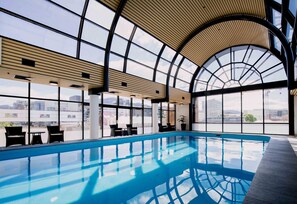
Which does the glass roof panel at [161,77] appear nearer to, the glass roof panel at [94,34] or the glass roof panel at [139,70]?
the glass roof panel at [139,70]

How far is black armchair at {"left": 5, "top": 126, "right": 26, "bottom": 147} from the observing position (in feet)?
22.3

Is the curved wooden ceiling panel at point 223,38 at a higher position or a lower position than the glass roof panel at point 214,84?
higher

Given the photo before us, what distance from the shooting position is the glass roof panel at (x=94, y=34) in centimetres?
746

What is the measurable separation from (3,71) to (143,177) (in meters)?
5.76

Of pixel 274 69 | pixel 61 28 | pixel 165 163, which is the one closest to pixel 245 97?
pixel 274 69

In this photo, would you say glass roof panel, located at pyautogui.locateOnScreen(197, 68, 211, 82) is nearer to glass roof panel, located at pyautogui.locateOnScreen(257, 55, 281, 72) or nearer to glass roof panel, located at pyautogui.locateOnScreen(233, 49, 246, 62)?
glass roof panel, located at pyautogui.locateOnScreen(233, 49, 246, 62)

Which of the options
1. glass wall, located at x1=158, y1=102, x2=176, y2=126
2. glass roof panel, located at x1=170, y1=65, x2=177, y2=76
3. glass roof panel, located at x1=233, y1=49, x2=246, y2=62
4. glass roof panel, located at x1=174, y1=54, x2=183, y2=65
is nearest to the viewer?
glass roof panel, located at x1=174, y1=54, x2=183, y2=65

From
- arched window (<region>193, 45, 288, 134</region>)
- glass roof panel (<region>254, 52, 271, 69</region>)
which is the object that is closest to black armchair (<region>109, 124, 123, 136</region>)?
arched window (<region>193, 45, 288, 134</region>)

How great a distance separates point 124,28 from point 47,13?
10.8 feet

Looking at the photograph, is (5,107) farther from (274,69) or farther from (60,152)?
(274,69)

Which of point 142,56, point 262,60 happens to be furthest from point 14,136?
point 262,60

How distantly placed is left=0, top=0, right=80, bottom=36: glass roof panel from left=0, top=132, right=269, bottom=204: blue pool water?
4.52m

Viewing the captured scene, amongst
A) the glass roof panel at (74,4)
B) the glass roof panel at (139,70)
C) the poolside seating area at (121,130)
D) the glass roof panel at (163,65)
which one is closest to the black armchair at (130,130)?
the poolside seating area at (121,130)

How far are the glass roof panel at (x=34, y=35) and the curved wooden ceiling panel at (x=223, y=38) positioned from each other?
7.26 metres
